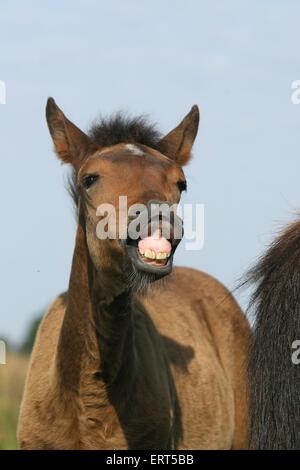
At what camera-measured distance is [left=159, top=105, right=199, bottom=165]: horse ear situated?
23.4 ft

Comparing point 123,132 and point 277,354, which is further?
point 123,132

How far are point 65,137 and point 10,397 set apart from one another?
8985mm

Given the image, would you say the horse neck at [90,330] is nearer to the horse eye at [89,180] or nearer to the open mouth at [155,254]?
the horse eye at [89,180]

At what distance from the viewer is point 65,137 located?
6.95 meters

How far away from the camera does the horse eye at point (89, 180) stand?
636cm

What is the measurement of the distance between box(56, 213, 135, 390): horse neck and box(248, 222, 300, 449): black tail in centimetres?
265

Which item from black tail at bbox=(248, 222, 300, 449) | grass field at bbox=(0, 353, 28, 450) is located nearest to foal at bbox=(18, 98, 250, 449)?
black tail at bbox=(248, 222, 300, 449)

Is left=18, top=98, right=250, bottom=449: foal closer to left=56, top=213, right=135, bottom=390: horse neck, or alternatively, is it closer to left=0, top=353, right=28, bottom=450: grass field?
left=56, top=213, right=135, bottom=390: horse neck

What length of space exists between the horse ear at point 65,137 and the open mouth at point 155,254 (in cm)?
132

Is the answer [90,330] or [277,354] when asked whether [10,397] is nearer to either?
[90,330]

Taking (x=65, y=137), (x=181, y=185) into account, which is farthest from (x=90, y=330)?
(x=65, y=137)

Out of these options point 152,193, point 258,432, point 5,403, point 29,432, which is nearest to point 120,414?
point 29,432

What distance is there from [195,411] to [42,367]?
1.65 meters
